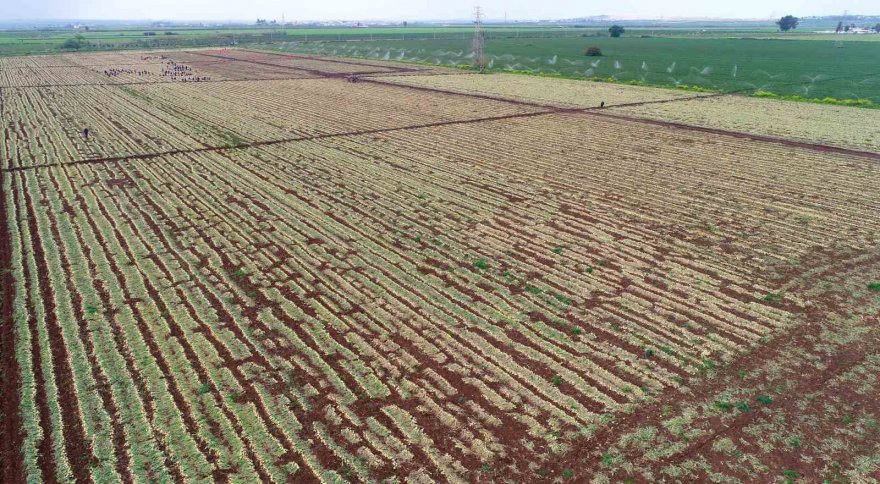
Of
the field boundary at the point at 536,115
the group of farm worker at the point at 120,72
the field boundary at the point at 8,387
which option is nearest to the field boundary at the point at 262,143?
the field boundary at the point at 536,115

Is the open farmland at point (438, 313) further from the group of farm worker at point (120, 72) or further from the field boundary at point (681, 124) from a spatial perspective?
the group of farm worker at point (120, 72)

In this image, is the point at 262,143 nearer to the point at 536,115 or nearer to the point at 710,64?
the point at 536,115

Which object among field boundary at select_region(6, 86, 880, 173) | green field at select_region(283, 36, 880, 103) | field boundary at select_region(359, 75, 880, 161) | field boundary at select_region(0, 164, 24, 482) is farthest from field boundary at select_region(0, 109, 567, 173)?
green field at select_region(283, 36, 880, 103)

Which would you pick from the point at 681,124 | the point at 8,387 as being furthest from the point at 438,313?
the point at 681,124

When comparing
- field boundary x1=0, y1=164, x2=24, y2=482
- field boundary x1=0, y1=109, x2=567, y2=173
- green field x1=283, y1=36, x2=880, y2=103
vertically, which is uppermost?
green field x1=283, y1=36, x2=880, y2=103

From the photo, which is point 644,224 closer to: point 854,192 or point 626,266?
point 626,266

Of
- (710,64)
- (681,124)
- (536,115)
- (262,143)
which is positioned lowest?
(262,143)

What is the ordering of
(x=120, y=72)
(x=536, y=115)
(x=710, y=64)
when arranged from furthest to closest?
(x=710, y=64) → (x=120, y=72) → (x=536, y=115)

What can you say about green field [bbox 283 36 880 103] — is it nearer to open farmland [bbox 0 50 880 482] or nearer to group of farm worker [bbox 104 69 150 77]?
open farmland [bbox 0 50 880 482]
